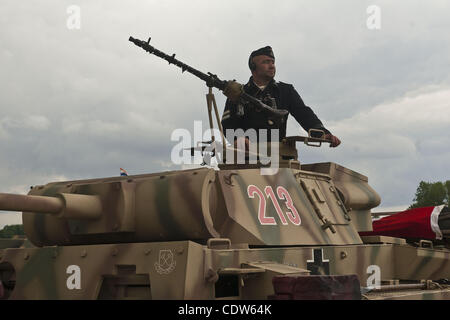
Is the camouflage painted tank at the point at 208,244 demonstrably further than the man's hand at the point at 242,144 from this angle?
No

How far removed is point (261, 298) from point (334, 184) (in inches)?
156

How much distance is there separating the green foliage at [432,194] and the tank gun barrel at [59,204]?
48.2 meters

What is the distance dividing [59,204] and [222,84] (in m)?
3.62

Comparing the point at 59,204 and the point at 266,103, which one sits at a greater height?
the point at 266,103

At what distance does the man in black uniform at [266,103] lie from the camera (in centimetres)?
1034

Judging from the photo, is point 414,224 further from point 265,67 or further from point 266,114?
point 265,67

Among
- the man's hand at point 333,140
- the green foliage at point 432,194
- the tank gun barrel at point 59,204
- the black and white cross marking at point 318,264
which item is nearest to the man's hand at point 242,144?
the man's hand at point 333,140

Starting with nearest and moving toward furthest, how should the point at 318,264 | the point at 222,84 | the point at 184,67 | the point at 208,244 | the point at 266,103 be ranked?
1. the point at 208,244
2. the point at 318,264
3. the point at 222,84
4. the point at 184,67
5. the point at 266,103

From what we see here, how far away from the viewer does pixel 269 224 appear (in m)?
8.21

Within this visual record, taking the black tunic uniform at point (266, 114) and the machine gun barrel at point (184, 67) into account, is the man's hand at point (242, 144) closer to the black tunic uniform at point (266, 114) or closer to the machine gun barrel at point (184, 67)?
the black tunic uniform at point (266, 114)

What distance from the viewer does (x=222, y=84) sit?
10.2 metres

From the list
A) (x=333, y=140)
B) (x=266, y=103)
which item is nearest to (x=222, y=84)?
(x=266, y=103)
